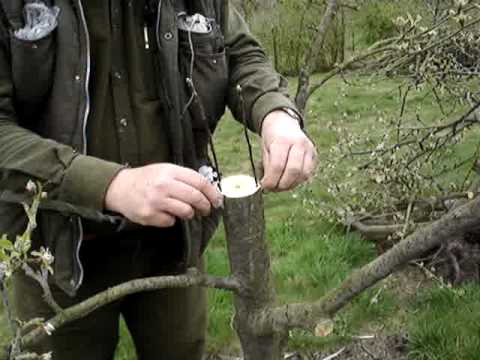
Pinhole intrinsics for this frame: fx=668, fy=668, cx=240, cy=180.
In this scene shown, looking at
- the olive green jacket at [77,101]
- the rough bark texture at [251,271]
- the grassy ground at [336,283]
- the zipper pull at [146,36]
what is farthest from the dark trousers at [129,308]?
the grassy ground at [336,283]

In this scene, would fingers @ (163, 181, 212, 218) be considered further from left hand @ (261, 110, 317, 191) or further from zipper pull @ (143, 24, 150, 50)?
zipper pull @ (143, 24, 150, 50)

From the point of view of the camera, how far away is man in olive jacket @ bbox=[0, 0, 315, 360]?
62.3 inches

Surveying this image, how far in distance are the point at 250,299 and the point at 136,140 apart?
1.84 ft

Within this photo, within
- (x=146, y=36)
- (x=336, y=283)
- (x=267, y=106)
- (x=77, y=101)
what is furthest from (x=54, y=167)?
(x=336, y=283)

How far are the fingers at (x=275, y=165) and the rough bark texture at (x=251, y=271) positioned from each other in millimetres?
Answer: 44

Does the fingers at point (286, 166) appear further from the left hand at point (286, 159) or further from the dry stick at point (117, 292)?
the dry stick at point (117, 292)

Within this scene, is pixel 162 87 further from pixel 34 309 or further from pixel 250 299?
pixel 34 309

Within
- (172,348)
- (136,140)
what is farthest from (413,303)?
(136,140)

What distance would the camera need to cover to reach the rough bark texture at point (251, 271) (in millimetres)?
1642

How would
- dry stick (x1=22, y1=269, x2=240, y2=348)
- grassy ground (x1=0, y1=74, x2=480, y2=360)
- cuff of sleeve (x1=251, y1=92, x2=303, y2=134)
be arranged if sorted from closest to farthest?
dry stick (x1=22, y1=269, x2=240, y2=348), cuff of sleeve (x1=251, y1=92, x2=303, y2=134), grassy ground (x1=0, y1=74, x2=480, y2=360)

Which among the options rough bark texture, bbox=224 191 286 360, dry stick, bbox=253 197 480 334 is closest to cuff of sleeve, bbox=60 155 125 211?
rough bark texture, bbox=224 191 286 360

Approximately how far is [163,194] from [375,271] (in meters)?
0.53

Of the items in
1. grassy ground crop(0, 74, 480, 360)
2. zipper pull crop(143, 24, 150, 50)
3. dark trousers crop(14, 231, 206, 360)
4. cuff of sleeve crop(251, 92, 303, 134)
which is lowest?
grassy ground crop(0, 74, 480, 360)

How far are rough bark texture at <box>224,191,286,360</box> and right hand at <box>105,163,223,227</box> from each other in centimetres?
14
